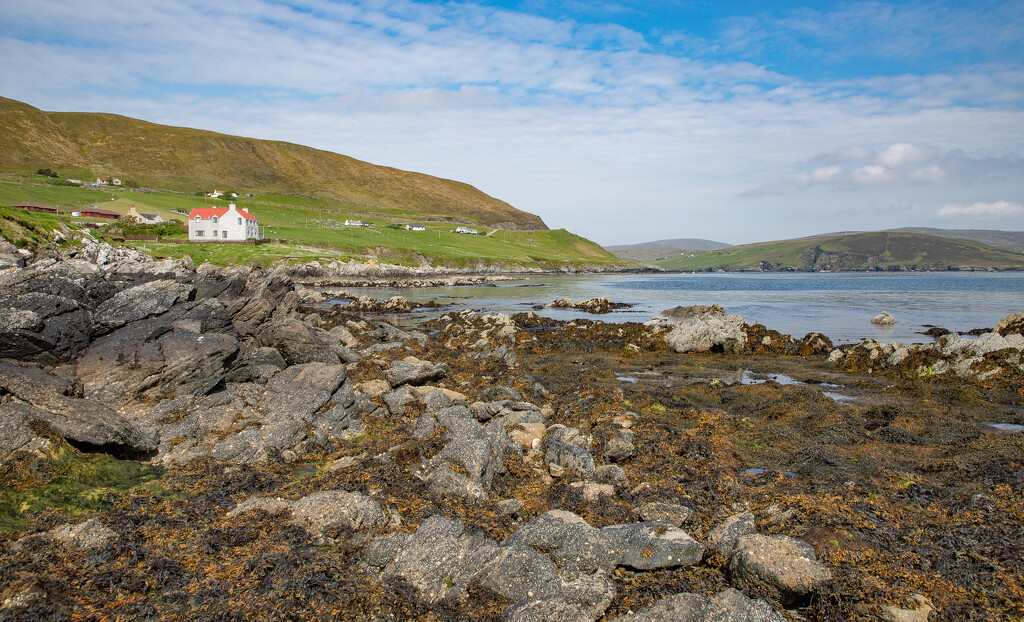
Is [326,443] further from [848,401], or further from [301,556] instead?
[848,401]

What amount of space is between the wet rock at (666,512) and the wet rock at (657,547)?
21.7 inches

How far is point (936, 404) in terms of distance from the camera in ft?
47.3

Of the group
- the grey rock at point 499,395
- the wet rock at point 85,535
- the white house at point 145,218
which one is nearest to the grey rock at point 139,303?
the wet rock at point 85,535

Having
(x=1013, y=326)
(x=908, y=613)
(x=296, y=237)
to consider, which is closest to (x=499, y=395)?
(x=908, y=613)

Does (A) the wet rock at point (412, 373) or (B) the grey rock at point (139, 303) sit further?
(A) the wet rock at point (412, 373)

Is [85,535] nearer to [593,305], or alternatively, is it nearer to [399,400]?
[399,400]

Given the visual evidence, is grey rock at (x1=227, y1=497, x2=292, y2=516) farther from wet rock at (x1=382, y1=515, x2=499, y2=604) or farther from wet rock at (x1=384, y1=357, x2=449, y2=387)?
Result: wet rock at (x1=384, y1=357, x2=449, y2=387)

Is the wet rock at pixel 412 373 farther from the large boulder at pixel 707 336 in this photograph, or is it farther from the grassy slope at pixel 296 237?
the grassy slope at pixel 296 237

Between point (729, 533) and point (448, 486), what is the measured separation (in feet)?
13.4

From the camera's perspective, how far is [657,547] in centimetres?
644

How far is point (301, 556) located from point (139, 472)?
4286mm

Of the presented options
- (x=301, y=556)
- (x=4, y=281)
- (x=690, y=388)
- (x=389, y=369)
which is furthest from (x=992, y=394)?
(x=4, y=281)

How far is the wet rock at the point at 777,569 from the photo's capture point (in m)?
5.67

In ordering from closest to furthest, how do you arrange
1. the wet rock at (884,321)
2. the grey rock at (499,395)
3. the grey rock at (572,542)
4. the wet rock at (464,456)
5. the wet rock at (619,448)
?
the grey rock at (572,542) → the wet rock at (464,456) → the wet rock at (619,448) → the grey rock at (499,395) → the wet rock at (884,321)
